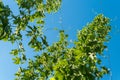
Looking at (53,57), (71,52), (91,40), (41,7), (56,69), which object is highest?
(41,7)

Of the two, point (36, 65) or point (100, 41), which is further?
point (36, 65)

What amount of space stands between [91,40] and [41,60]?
167 inches

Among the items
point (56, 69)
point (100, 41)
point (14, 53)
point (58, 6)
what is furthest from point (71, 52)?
point (58, 6)

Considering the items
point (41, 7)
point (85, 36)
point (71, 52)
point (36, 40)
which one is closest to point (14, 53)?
point (36, 40)

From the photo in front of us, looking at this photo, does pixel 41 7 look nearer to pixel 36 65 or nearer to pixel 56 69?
pixel 36 65

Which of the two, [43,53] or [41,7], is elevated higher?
[41,7]

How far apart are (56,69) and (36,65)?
5.92 meters

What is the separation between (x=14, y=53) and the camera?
19172mm

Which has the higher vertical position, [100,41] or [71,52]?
[100,41]

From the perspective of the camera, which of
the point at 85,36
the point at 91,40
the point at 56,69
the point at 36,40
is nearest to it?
the point at 56,69

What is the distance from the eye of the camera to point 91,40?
15.4 m

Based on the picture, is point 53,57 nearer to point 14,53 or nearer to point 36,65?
point 36,65

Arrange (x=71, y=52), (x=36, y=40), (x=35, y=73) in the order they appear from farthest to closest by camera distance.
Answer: (x=36, y=40), (x=35, y=73), (x=71, y=52)

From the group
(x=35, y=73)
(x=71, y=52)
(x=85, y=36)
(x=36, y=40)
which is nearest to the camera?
(x=71, y=52)
